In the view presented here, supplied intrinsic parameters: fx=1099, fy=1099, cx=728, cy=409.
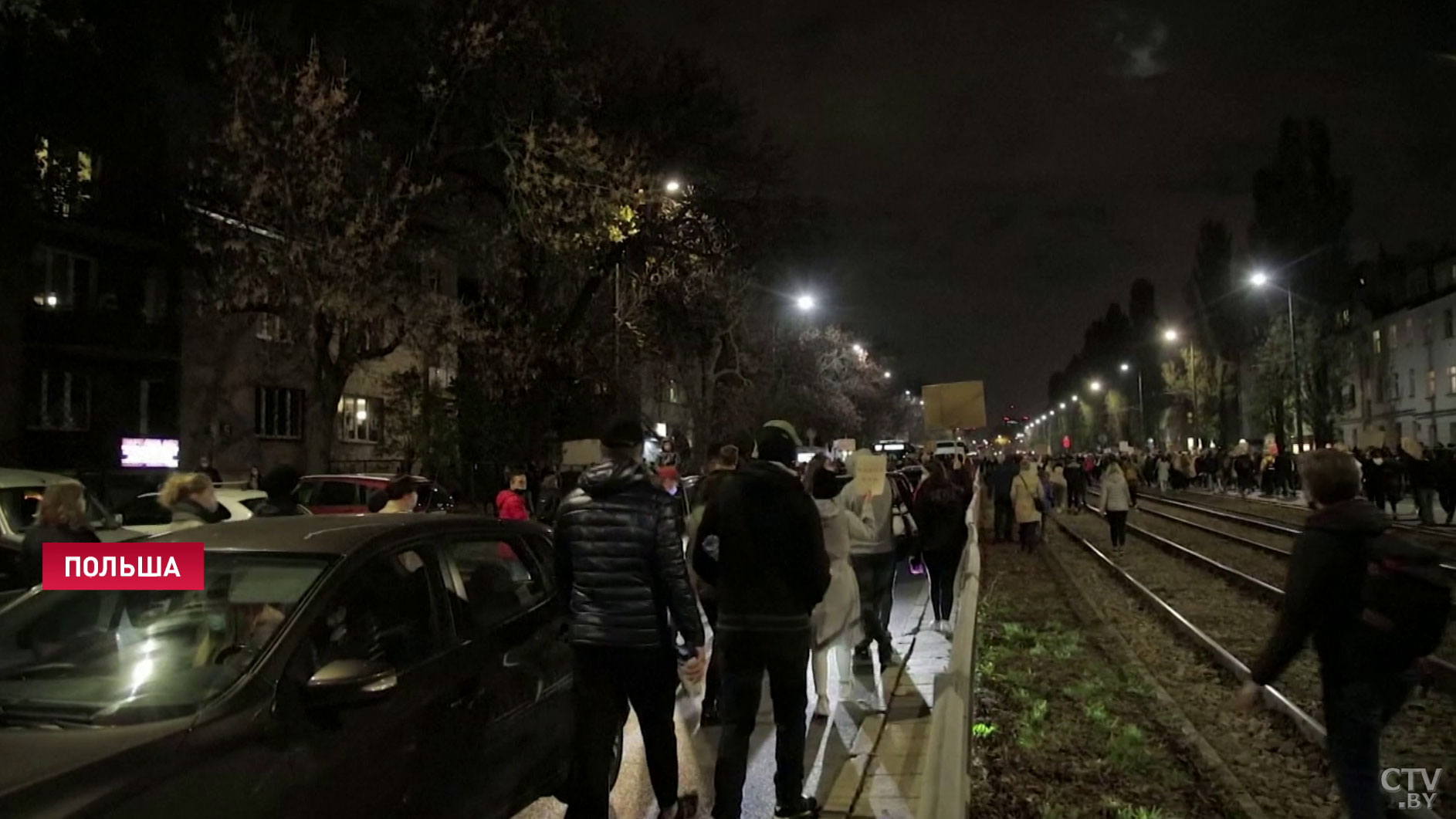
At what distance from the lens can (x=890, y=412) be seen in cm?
8988

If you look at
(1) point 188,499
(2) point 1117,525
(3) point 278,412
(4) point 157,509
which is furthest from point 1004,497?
(3) point 278,412

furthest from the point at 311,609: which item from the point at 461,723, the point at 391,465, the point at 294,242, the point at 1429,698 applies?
the point at 391,465

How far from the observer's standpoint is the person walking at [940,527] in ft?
36.2

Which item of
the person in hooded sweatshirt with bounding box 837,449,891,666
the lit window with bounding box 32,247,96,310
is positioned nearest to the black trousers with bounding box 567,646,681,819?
the person in hooded sweatshirt with bounding box 837,449,891,666

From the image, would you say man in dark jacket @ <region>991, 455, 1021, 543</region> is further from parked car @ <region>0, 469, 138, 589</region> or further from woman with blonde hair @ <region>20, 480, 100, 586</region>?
woman with blonde hair @ <region>20, 480, 100, 586</region>

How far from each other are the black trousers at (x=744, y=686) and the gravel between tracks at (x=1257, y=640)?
254cm

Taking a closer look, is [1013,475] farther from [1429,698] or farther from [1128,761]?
[1128,761]

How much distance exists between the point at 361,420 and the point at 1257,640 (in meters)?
30.6

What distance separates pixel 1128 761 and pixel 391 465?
31.2 meters

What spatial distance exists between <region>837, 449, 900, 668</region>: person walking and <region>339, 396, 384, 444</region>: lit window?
29.0 m

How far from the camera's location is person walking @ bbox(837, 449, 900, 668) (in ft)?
28.2

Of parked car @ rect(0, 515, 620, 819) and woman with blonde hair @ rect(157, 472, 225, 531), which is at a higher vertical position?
woman with blonde hair @ rect(157, 472, 225, 531)

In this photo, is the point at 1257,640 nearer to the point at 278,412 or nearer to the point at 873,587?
the point at 873,587

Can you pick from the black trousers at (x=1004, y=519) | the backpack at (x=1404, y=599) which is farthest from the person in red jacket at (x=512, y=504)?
the black trousers at (x=1004, y=519)
